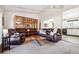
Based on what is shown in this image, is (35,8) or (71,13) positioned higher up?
(35,8)

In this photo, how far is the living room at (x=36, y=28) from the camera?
2.13m

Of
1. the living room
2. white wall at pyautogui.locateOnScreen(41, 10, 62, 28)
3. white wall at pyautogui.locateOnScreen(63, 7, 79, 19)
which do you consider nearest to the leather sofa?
the living room

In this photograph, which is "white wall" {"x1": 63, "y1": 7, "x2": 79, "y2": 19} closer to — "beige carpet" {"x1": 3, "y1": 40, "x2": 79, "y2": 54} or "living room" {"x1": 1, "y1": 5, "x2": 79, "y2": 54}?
"living room" {"x1": 1, "y1": 5, "x2": 79, "y2": 54}

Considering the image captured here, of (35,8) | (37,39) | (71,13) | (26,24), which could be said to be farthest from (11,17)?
(71,13)

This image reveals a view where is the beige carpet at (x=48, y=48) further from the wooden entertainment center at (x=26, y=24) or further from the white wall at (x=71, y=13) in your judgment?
the white wall at (x=71, y=13)

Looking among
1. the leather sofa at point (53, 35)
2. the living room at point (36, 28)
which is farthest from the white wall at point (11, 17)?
the leather sofa at point (53, 35)

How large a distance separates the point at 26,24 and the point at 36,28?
22 cm

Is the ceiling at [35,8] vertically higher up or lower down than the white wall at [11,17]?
higher up

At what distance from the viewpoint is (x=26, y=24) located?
2.22 metres

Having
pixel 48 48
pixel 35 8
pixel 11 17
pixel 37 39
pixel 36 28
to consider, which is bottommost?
pixel 48 48

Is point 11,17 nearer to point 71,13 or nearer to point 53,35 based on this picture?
point 53,35
